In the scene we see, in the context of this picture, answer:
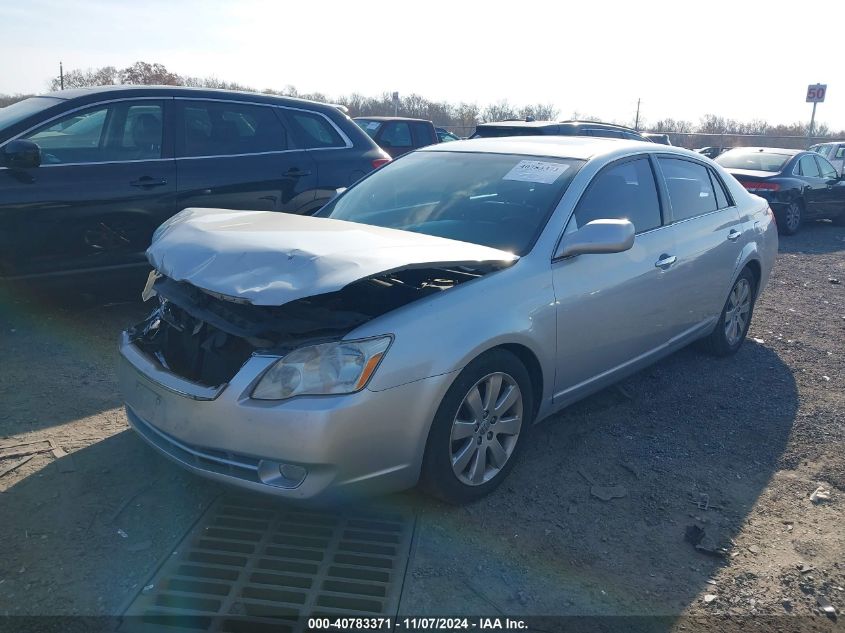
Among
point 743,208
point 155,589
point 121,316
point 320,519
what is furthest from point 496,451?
point 121,316

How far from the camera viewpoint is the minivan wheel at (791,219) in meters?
12.7

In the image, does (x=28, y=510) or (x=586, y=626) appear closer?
(x=586, y=626)

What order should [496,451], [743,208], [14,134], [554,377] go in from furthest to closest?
[743,208], [14,134], [554,377], [496,451]

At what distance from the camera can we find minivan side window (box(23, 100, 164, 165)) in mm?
5480

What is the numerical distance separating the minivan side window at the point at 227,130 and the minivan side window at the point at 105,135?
9.3 inches

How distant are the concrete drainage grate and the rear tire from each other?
1154 centimetres

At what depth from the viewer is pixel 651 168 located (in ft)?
15.8

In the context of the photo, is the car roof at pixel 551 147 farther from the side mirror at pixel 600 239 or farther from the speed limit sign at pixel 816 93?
the speed limit sign at pixel 816 93

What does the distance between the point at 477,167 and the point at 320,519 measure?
230cm

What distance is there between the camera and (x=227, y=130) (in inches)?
251

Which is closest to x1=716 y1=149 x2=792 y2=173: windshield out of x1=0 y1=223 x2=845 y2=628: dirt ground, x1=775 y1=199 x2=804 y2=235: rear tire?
x1=775 y1=199 x2=804 y2=235: rear tire

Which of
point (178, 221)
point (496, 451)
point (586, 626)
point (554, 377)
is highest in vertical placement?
point (178, 221)

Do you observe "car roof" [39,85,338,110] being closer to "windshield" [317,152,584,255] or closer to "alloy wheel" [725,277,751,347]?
"windshield" [317,152,584,255]

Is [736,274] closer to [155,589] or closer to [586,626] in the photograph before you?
[586,626]
